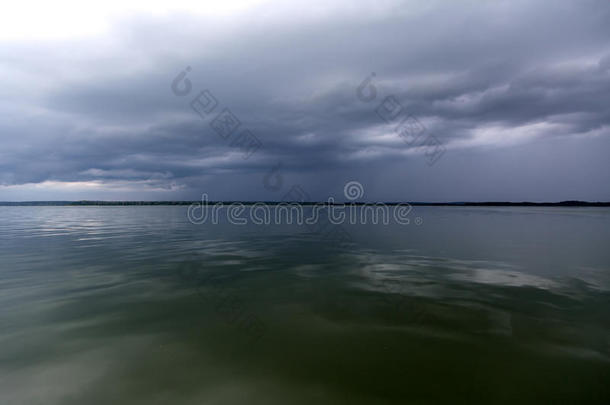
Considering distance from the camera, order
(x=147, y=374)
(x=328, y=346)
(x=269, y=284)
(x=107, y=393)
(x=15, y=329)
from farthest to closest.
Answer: (x=269, y=284) < (x=15, y=329) < (x=328, y=346) < (x=147, y=374) < (x=107, y=393)

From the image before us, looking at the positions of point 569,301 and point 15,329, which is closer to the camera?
point 15,329

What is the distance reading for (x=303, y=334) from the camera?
23.1ft

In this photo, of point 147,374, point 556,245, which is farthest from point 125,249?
point 556,245

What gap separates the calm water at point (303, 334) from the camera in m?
4.90

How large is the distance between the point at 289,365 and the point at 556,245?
24940 millimetres

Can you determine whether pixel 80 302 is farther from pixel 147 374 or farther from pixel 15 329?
pixel 147 374

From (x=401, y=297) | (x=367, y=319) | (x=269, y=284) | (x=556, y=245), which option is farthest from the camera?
(x=556, y=245)

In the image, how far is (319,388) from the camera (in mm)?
4949

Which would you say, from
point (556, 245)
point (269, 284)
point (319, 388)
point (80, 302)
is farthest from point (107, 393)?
point (556, 245)

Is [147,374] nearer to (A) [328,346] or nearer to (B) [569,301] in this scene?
(A) [328,346]

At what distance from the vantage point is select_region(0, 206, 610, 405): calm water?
Answer: 4903mm

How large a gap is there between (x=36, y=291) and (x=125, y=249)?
941cm

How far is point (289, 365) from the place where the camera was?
562 centimetres

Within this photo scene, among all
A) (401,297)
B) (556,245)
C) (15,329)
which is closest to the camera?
(15,329)
